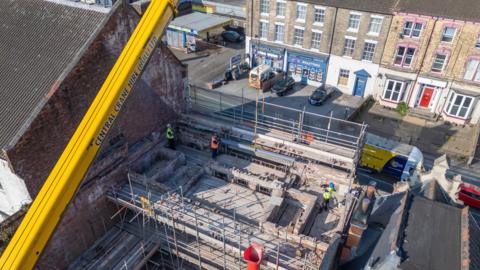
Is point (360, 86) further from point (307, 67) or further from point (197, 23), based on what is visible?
point (197, 23)

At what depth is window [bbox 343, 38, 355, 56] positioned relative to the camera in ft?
135

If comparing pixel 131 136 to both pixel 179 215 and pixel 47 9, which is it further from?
pixel 47 9

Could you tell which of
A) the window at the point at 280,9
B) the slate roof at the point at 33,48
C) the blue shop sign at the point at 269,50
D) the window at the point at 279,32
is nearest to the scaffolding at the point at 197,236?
the slate roof at the point at 33,48

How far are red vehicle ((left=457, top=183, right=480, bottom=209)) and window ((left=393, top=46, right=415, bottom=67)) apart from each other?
17036mm

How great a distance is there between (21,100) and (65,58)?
297 centimetres

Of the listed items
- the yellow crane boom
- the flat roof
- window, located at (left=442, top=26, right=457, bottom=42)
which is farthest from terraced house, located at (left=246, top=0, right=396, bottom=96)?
the yellow crane boom

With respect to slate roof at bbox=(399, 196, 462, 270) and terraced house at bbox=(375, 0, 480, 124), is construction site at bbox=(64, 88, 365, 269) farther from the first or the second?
terraced house at bbox=(375, 0, 480, 124)

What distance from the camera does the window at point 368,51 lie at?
40.0 metres

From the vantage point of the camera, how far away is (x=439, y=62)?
122 feet

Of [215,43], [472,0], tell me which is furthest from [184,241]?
[215,43]

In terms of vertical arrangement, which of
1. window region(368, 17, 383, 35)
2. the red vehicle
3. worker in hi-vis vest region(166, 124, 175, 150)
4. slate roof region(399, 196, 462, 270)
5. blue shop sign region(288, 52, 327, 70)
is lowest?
the red vehicle

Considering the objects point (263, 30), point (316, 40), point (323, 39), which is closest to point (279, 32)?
point (263, 30)

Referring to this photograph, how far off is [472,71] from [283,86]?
19.9 meters

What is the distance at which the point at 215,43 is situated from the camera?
5819 centimetres
